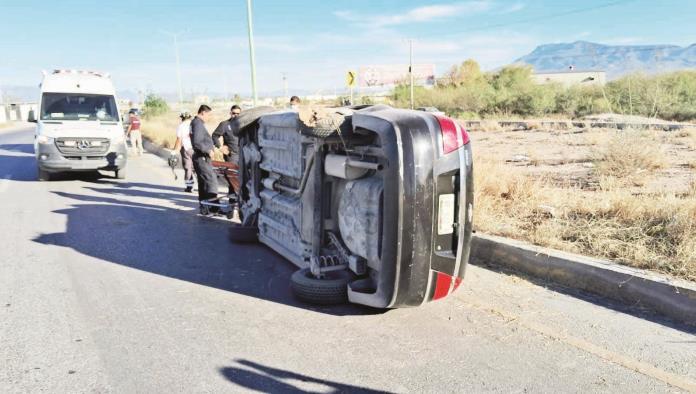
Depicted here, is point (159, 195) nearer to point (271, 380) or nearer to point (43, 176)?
point (43, 176)

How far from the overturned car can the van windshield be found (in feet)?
32.9

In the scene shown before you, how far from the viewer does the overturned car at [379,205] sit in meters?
3.84

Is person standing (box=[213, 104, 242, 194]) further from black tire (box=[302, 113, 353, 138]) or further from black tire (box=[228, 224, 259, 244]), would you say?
black tire (box=[302, 113, 353, 138])

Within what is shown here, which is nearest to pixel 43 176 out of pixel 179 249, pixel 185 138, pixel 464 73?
pixel 185 138

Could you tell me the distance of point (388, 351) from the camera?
3.76 meters

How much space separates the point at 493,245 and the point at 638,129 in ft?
20.1

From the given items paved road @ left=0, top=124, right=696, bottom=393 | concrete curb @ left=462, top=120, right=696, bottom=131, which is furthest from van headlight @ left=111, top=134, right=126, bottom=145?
concrete curb @ left=462, top=120, right=696, bottom=131

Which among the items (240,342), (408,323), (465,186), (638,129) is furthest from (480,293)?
(638,129)

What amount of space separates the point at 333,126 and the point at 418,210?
1.04 metres

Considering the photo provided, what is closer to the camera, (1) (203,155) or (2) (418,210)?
(2) (418,210)

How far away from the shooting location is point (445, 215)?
4051 millimetres

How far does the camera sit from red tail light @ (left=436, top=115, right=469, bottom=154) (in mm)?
3953

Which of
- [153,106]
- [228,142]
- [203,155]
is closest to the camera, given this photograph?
[203,155]

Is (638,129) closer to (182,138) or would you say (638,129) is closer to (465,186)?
(465,186)
